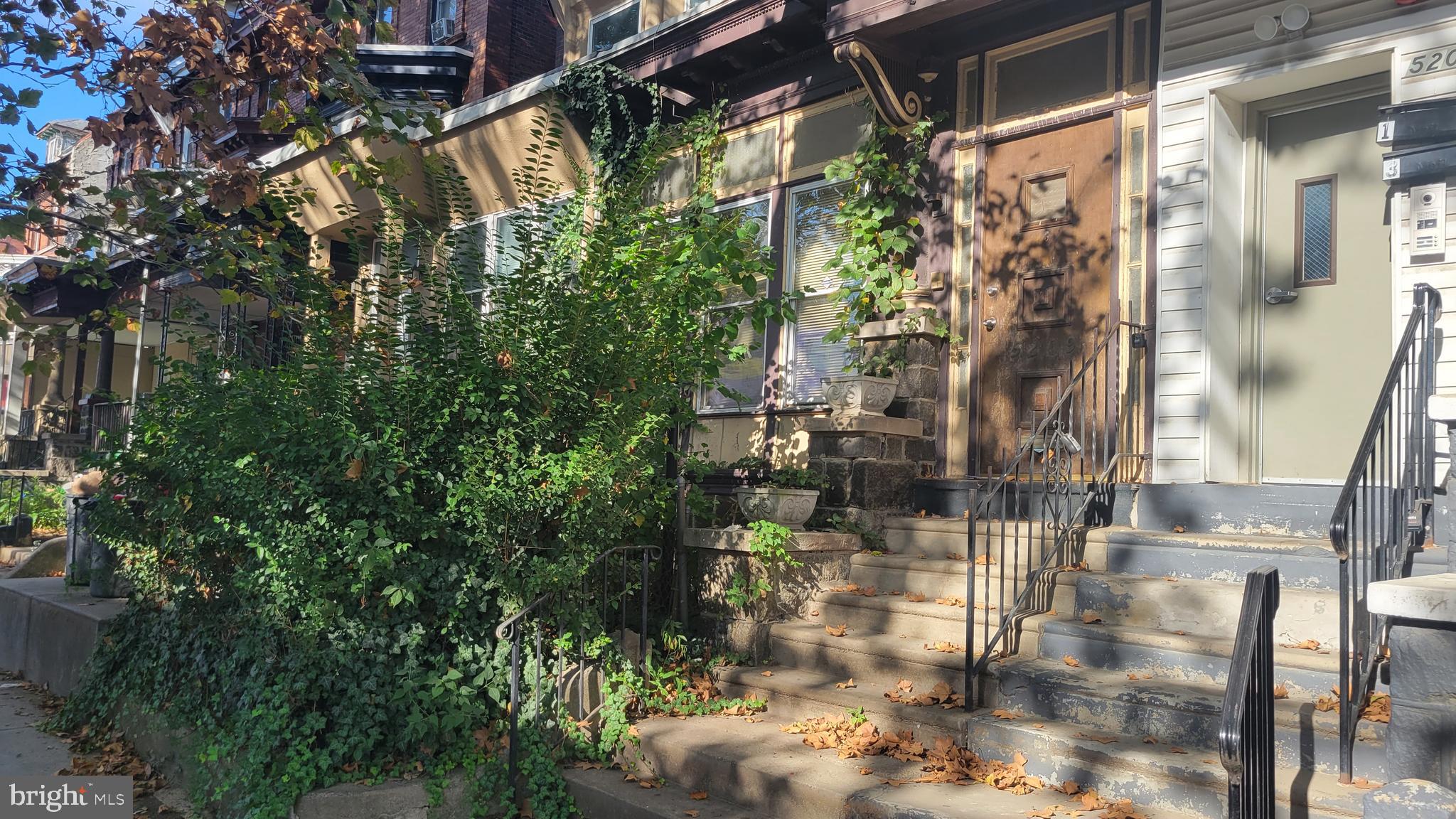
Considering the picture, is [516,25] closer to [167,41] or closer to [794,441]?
[167,41]

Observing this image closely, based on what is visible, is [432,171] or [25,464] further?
[25,464]

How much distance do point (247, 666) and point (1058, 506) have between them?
4585 mm

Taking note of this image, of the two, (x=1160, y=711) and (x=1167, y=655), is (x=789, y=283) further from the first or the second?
(x=1160, y=711)

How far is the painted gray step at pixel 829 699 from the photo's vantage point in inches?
189

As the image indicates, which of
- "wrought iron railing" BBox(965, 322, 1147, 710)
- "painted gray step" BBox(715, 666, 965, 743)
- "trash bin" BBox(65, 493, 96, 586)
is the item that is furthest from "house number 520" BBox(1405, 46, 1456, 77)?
"trash bin" BBox(65, 493, 96, 586)

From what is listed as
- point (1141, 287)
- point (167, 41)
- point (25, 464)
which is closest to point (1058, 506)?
point (1141, 287)

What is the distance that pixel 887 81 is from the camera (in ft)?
24.1

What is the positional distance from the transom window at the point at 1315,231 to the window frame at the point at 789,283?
3.48 metres

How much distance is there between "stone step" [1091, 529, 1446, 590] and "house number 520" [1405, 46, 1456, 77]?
2493 millimetres

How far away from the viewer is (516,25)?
14.5m

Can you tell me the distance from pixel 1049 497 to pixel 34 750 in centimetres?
645

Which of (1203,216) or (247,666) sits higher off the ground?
(1203,216)

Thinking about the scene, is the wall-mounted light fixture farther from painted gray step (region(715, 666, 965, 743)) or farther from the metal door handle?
painted gray step (region(715, 666, 965, 743))

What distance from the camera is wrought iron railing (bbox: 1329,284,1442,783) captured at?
379 centimetres
